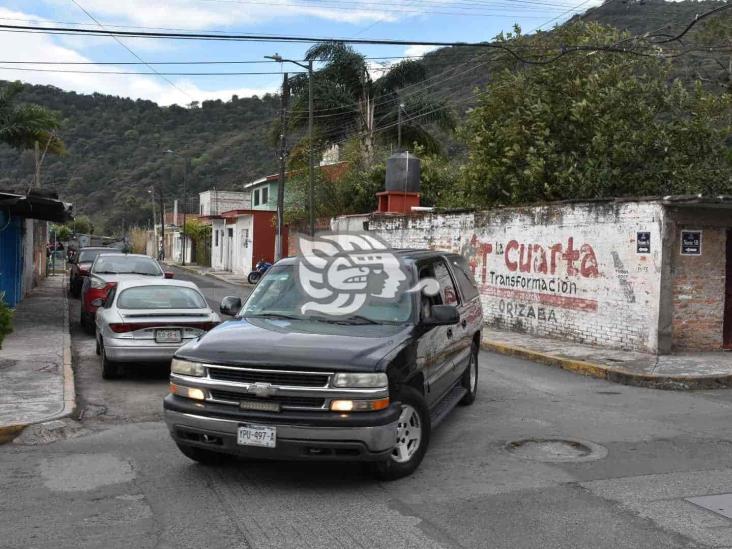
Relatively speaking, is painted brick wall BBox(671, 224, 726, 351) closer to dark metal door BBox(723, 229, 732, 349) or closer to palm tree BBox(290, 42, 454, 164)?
dark metal door BBox(723, 229, 732, 349)

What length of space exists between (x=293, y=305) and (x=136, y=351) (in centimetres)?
412

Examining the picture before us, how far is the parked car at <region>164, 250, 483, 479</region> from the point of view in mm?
5391

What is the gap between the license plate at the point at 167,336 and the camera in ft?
33.6

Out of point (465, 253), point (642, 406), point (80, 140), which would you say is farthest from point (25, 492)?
point (80, 140)

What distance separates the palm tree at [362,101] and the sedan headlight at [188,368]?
29195 mm

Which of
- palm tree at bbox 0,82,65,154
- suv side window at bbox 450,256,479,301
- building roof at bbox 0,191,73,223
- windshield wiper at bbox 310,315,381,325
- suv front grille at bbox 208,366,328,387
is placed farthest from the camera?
palm tree at bbox 0,82,65,154

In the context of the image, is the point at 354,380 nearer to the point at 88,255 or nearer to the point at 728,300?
the point at 728,300

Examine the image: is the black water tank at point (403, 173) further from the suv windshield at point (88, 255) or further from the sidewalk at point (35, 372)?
the sidewalk at point (35, 372)

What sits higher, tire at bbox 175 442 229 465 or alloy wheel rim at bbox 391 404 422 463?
alloy wheel rim at bbox 391 404 422 463

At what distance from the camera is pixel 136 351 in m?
10.1

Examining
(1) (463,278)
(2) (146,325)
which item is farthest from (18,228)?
(1) (463,278)

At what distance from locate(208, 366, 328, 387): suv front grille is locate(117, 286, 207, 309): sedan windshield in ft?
17.9

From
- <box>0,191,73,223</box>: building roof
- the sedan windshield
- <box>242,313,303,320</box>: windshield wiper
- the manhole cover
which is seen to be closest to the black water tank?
<box>0,191,73,223</box>: building roof

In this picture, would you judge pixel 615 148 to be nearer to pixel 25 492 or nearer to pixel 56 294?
pixel 25 492
